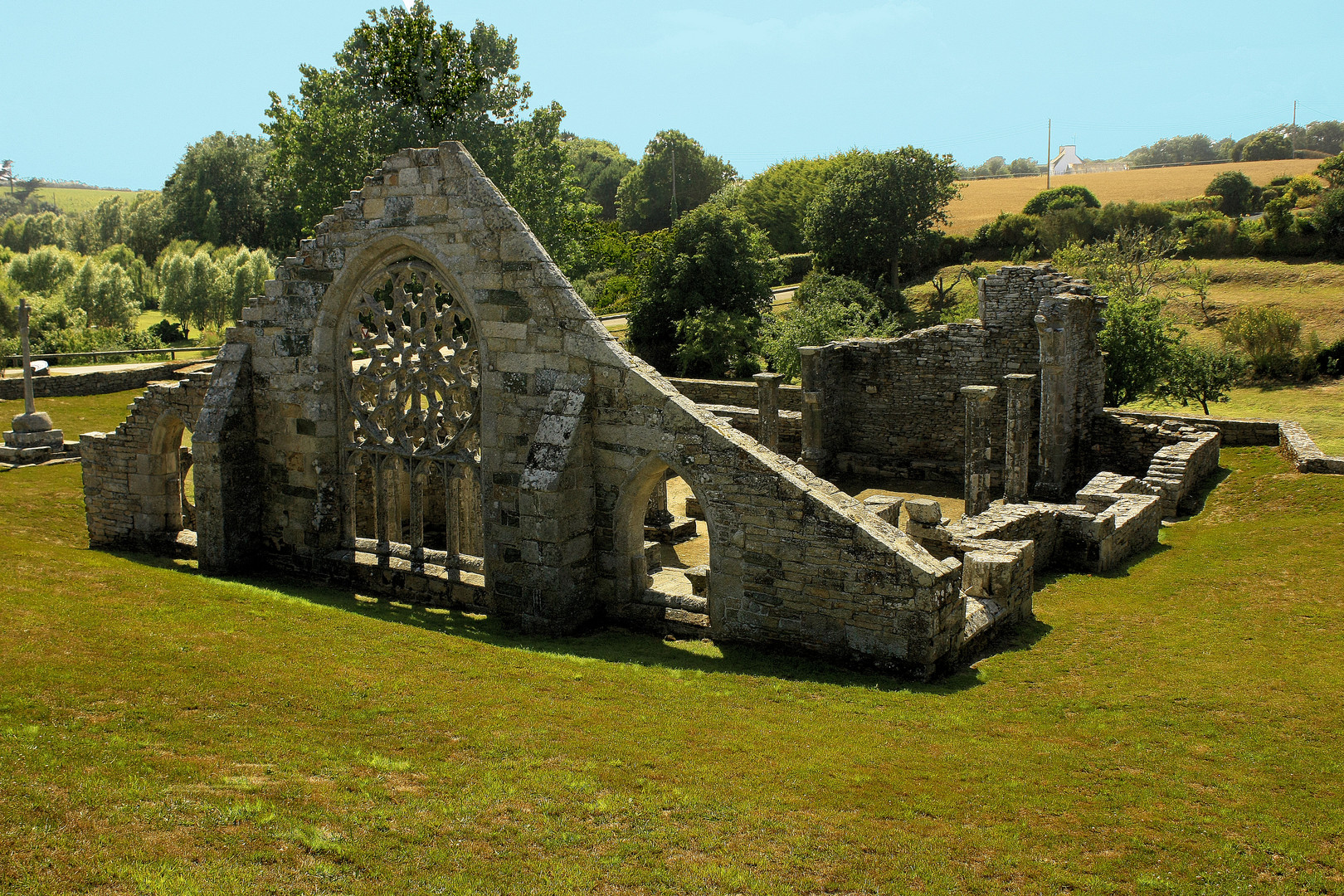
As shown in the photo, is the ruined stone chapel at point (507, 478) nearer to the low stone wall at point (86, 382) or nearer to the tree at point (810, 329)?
the tree at point (810, 329)

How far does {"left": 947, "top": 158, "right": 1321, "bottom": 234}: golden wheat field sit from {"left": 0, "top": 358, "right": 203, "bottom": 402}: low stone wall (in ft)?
156

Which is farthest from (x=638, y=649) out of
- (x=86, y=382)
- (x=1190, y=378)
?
(x=86, y=382)

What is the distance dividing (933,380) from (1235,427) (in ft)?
23.4

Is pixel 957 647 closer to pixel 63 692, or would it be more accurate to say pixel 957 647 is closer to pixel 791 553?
pixel 791 553

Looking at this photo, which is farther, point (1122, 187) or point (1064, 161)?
point (1064, 161)

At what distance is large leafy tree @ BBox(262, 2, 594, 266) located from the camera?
4069 cm

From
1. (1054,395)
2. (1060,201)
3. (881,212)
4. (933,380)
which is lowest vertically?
(1054,395)

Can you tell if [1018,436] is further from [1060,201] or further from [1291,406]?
[1060,201]

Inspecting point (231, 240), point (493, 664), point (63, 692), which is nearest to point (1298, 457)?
point (493, 664)

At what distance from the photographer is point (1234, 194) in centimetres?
6225

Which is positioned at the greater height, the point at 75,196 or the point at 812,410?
the point at 75,196

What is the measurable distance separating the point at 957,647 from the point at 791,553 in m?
Answer: 2.18

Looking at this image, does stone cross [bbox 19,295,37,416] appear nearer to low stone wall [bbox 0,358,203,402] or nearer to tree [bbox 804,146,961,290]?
low stone wall [bbox 0,358,203,402]

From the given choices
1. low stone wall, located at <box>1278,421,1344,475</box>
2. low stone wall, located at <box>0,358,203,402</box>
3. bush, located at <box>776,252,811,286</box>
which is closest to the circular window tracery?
low stone wall, located at <box>1278,421,1344,475</box>
